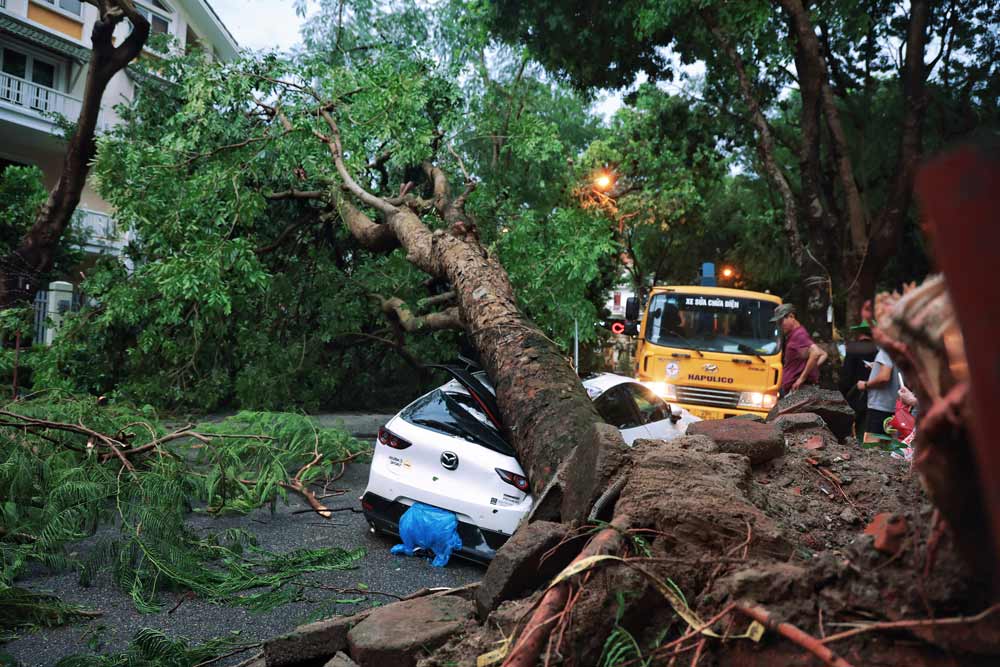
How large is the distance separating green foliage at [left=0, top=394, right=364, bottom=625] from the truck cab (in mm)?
5966

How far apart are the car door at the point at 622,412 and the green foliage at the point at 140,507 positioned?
102 inches

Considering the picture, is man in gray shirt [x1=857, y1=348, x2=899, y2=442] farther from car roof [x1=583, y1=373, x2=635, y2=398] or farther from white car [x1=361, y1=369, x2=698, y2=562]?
white car [x1=361, y1=369, x2=698, y2=562]

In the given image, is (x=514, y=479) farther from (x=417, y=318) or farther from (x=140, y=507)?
(x=417, y=318)

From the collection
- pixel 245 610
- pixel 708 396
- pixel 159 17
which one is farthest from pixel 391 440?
pixel 159 17

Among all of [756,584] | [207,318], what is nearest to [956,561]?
[756,584]

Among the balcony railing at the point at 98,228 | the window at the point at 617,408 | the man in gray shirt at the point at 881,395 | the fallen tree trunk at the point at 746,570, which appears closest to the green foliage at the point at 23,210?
the balcony railing at the point at 98,228

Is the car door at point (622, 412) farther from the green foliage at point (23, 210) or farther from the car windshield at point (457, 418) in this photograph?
the green foliage at point (23, 210)

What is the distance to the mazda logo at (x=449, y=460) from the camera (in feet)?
17.9

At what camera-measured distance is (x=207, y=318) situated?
10.3m

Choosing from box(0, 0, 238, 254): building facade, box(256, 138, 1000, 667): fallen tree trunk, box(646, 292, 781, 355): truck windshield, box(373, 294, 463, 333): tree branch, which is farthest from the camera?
box(0, 0, 238, 254): building facade

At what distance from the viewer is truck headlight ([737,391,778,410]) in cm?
1087

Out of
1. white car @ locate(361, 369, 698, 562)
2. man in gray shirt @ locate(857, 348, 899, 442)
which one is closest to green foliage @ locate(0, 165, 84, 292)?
white car @ locate(361, 369, 698, 562)

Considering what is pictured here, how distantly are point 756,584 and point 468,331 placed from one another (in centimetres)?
456

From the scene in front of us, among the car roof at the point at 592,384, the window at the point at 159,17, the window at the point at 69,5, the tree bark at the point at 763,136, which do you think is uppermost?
the window at the point at 159,17
